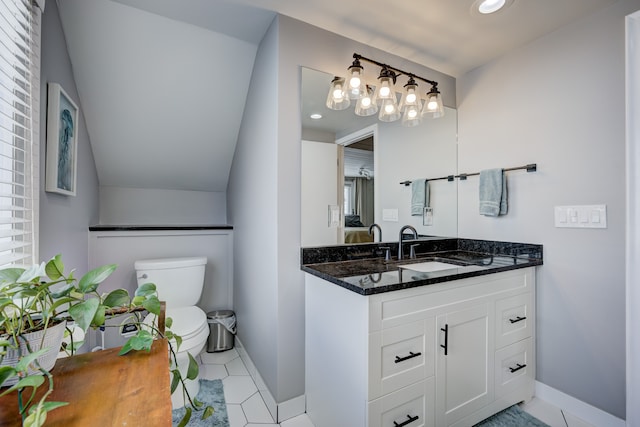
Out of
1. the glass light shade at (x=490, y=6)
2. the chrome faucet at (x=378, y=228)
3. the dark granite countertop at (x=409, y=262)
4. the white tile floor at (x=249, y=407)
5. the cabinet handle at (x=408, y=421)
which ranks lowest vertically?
the white tile floor at (x=249, y=407)

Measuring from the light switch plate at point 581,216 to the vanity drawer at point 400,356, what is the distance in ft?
3.38

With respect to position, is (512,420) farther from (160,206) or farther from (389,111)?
(160,206)

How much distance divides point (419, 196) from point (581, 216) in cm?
91

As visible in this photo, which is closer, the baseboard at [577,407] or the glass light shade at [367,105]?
the baseboard at [577,407]

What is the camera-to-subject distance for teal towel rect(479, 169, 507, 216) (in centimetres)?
194

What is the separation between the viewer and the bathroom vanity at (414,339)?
121 centimetres

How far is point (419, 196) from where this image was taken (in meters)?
2.19

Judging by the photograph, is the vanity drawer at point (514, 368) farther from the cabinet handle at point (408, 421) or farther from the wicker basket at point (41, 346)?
the wicker basket at point (41, 346)

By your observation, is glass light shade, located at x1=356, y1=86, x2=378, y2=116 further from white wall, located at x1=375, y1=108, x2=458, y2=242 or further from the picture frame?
the picture frame

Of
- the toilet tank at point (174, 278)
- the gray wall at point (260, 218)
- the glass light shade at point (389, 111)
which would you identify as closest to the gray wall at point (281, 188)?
the gray wall at point (260, 218)

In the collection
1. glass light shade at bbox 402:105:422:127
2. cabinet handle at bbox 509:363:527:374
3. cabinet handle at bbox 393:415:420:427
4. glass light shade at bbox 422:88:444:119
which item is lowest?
cabinet handle at bbox 393:415:420:427

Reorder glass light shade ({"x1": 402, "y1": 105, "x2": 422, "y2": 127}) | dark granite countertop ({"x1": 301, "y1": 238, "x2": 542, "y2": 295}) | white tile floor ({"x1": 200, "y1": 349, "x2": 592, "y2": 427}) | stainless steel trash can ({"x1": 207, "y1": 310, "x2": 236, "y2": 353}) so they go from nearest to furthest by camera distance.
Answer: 1. dark granite countertop ({"x1": 301, "y1": 238, "x2": 542, "y2": 295})
2. white tile floor ({"x1": 200, "y1": 349, "x2": 592, "y2": 427})
3. glass light shade ({"x1": 402, "y1": 105, "x2": 422, "y2": 127})
4. stainless steel trash can ({"x1": 207, "y1": 310, "x2": 236, "y2": 353})

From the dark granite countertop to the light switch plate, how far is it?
8.2 inches

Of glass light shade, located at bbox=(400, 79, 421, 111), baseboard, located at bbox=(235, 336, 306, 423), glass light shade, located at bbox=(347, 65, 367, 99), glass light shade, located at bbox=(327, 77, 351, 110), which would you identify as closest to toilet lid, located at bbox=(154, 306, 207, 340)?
baseboard, located at bbox=(235, 336, 306, 423)
